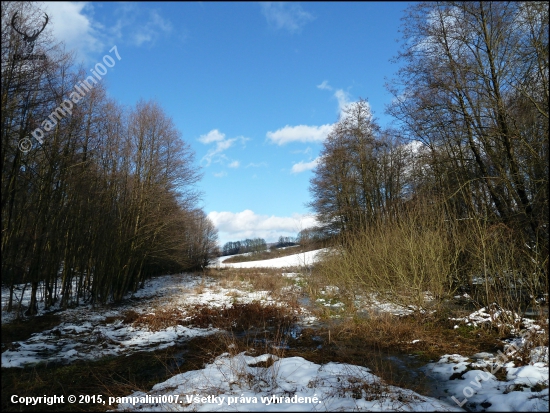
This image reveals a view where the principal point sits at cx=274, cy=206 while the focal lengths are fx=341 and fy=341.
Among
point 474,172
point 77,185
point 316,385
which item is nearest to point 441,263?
point 474,172

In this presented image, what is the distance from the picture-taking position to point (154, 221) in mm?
16828

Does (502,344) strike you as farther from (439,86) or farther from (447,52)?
(447,52)

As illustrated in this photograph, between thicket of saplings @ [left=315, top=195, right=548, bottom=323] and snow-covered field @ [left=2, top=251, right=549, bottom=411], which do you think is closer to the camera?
snow-covered field @ [left=2, top=251, right=549, bottom=411]

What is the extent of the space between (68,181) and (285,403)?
35.6ft

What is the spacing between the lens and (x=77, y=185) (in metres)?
12.3

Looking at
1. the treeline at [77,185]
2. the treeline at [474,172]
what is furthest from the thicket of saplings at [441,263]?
the treeline at [77,185]

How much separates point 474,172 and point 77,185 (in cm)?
1372

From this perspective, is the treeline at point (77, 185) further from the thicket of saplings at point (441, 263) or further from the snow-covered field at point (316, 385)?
the thicket of saplings at point (441, 263)

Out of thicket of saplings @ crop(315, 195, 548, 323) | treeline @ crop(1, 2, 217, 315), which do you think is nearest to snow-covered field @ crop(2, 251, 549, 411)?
thicket of saplings @ crop(315, 195, 548, 323)

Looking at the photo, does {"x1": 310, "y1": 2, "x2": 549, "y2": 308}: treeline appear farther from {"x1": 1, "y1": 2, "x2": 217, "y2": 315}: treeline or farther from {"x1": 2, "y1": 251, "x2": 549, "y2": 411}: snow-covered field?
{"x1": 1, "y1": 2, "x2": 217, "y2": 315}: treeline

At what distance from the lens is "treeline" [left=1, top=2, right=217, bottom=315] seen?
25.5 ft

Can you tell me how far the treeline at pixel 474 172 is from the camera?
26.6ft

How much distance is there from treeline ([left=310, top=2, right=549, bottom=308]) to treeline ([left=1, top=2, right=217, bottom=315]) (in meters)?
9.52

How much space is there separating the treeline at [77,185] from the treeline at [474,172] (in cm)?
952
